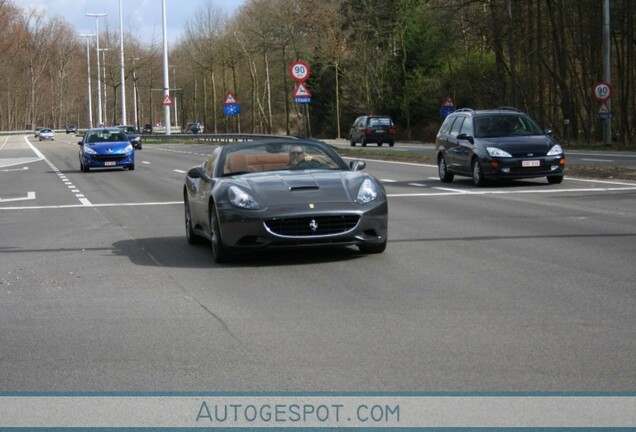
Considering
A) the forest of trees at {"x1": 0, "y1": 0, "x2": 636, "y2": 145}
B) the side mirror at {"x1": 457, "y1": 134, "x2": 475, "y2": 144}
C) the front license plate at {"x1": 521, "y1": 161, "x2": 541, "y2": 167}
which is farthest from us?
the forest of trees at {"x1": 0, "y1": 0, "x2": 636, "y2": 145}

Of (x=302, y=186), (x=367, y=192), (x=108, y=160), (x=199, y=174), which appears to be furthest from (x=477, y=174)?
(x=108, y=160)

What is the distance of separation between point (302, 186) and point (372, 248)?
107 centimetres

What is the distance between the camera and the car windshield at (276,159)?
12039mm

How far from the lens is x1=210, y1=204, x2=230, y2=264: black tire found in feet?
36.0

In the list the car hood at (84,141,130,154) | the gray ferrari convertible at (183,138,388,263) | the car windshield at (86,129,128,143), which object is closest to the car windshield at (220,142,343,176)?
the gray ferrari convertible at (183,138,388,263)

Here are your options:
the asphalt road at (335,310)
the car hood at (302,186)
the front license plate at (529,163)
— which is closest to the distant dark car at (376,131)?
the front license plate at (529,163)

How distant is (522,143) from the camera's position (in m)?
21.7

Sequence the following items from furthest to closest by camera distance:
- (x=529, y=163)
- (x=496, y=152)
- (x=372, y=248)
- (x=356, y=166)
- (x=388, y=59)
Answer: (x=388, y=59) < (x=496, y=152) < (x=529, y=163) < (x=356, y=166) < (x=372, y=248)

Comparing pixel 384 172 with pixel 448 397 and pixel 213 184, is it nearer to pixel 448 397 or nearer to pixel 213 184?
pixel 213 184

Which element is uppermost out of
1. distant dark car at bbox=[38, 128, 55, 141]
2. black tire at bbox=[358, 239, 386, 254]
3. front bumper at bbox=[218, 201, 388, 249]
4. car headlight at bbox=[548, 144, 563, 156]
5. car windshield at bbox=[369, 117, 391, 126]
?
distant dark car at bbox=[38, 128, 55, 141]

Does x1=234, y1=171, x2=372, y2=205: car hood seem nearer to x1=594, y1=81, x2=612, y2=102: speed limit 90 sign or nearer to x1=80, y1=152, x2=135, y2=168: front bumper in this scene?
x1=80, y1=152, x2=135, y2=168: front bumper

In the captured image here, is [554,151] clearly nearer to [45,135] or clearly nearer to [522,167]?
[522,167]

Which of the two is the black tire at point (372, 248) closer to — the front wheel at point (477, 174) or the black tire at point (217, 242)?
the black tire at point (217, 242)

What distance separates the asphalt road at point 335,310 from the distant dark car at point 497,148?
5880 mm
